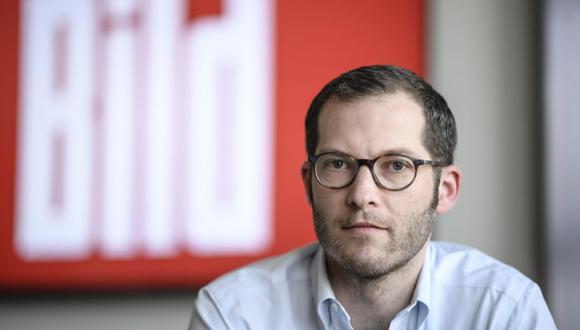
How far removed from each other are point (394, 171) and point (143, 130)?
3.31ft

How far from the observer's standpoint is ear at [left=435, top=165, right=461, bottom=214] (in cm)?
129

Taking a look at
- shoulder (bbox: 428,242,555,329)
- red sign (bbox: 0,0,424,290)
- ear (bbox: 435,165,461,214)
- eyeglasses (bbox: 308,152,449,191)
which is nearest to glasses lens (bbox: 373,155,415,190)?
eyeglasses (bbox: 308,152,449,191)

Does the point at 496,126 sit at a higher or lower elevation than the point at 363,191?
higher

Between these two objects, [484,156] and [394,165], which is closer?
[394,165]

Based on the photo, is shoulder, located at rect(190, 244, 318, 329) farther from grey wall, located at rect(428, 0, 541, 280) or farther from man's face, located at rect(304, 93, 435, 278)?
grey wall, located at rect(428, 0, 541, 280)

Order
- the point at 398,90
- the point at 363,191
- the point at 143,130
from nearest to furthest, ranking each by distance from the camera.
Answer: the point at 363,191 → the point at 398,90 → the point at 143,130

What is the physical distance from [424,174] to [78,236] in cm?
122

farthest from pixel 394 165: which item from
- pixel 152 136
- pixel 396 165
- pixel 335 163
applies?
pixel 152 136

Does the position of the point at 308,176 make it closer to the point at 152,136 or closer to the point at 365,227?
the point at 365,227

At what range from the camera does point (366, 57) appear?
1.91 metres

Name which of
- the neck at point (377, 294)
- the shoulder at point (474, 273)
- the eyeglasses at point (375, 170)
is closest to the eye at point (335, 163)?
the eyeglasses at point (375, 170)

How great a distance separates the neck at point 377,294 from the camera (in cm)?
125

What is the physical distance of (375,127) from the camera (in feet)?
3.82

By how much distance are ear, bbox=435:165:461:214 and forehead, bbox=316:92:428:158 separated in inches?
4.6
